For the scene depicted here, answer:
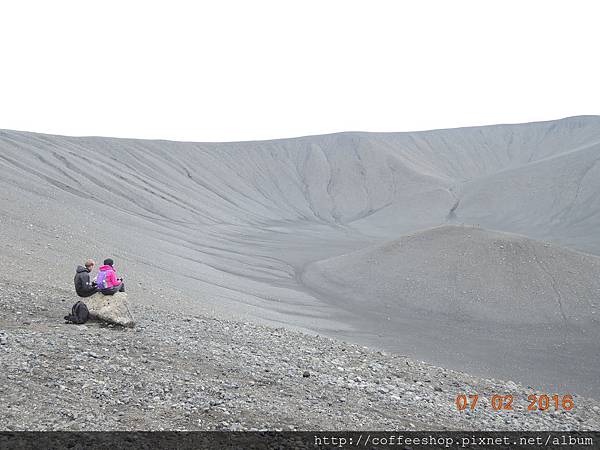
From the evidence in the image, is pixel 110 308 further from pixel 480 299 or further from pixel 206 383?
pixel 480 299

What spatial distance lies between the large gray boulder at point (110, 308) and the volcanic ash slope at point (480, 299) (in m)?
9.99

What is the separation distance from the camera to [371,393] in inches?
308

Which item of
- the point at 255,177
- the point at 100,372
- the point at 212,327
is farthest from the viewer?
the point at 255,177

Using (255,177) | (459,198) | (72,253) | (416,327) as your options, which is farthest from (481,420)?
(255,177)

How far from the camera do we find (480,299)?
20.7 m

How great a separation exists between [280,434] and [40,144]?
47.0 meters

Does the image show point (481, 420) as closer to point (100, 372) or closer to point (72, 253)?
point (100, 372)

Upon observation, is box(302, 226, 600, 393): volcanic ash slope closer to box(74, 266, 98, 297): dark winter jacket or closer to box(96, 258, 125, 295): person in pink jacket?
box(96, 258, 125, 295): person in pink jacket
